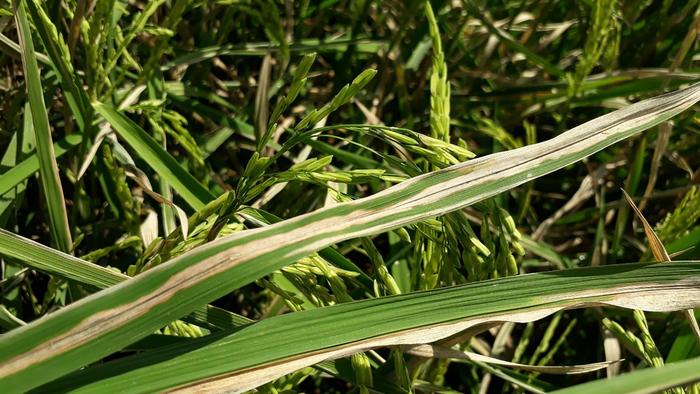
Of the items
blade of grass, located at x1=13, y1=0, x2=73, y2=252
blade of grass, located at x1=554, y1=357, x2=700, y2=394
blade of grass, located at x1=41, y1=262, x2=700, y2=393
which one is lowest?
blade of grass, located at x1=554, y1=357, x2=700, y2=394

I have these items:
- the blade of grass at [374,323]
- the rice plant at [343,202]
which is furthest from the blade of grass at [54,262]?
the blade of grass at [374,323]

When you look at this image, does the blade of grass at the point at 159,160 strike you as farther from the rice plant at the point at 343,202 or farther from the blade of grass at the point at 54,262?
the blade of grass at the point at 54,262

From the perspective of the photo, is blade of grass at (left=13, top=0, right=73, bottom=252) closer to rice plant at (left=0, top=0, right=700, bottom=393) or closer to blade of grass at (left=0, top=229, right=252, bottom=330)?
rice plant at (left=0, top=0, right=700, bottom=393)

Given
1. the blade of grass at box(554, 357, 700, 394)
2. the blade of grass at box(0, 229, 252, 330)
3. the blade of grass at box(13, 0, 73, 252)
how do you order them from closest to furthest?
1. the blade of grass at box(554, 357, 700, 394)
2. the blade of grass at box(0, 229, 252, 330)
3. the blade of grass at box(13, 0, 73, 252)

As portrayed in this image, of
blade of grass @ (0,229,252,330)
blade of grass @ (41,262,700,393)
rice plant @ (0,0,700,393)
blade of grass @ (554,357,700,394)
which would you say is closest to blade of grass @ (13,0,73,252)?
rice plant @ (0,0,700,393)

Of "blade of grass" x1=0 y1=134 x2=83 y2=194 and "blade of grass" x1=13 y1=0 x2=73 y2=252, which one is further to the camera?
"blade of grass" x1=0 y1=134 x2=83 y2=194

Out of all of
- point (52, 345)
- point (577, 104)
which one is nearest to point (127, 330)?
point (52, 345)

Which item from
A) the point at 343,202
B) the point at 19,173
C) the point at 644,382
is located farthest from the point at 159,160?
the point at 644,382

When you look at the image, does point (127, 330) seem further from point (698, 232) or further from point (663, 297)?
point (698, 232)

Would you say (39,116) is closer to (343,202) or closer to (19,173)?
(19,173)
